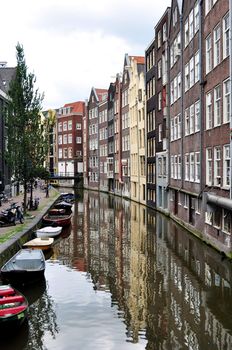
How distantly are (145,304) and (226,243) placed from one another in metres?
8.56

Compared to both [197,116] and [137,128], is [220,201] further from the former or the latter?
[137,128]

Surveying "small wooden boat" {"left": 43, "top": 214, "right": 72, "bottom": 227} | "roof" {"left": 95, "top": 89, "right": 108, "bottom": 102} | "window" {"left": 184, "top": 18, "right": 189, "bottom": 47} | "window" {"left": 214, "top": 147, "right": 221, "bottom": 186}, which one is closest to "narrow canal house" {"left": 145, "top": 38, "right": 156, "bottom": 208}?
"small wooden boat" {"left": 43, "top": 214, "right": 72, "bottom": 227}

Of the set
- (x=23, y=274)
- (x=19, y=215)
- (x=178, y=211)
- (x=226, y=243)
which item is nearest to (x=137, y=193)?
(x=178, y=211)

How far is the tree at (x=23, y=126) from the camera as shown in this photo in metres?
44.2

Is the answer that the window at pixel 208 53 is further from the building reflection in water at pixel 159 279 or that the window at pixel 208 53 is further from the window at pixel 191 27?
the building reflection in water at pixel 159 279

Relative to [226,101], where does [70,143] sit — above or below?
above

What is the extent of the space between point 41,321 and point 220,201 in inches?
489

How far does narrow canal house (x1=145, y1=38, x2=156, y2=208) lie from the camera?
55812mm

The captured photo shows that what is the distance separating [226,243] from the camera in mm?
25547

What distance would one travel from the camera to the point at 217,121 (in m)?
28.1

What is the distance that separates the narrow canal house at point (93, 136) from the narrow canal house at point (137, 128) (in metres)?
28.4

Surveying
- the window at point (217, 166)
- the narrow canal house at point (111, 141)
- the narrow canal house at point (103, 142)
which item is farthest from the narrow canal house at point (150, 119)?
the narrow canal house at point (103, 142)

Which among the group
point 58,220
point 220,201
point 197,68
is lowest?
point 58,220

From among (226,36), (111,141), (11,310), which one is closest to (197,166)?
(226,36)
